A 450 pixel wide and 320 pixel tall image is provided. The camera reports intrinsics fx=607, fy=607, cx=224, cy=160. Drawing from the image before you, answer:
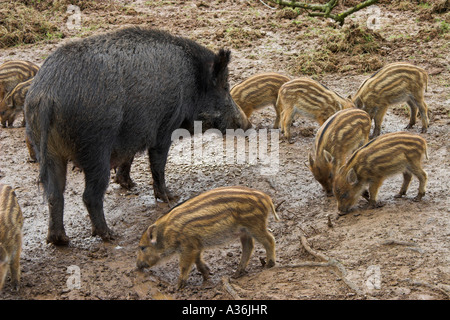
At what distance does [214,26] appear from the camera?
10695 millimetres

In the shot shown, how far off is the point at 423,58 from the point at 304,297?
5.81 m

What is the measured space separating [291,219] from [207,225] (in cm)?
136

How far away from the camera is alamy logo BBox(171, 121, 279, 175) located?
703 centimetres

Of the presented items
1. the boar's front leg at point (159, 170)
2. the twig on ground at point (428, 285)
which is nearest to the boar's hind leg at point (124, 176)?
the boar's front leg at point (159, 170)

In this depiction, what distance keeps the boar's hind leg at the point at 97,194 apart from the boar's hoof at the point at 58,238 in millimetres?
268

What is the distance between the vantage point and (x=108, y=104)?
5.18 meters

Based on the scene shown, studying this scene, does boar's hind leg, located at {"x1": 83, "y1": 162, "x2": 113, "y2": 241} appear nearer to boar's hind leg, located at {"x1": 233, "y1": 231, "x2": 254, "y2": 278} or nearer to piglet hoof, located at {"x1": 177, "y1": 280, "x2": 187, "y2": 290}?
piglet hoof, located at {"x1": 177, "y1": 280, "x2": 187, "y2": 290}

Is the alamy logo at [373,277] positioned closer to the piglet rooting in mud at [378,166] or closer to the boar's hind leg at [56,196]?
the piglet rooting in mud at [378,166]

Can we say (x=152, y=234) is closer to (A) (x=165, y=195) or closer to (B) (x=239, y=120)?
(A) (x=165, y=195)

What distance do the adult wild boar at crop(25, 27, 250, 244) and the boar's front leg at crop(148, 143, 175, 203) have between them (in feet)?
0.03

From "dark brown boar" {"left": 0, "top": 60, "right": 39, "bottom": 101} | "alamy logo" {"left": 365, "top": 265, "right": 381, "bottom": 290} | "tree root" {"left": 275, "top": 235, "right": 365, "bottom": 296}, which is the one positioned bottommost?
"tree root" {"left": 275, "top": 235, "right": 365, "bottom": 296}

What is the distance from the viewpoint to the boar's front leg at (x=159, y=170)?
6078 mm

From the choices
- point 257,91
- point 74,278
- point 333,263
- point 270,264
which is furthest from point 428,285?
point 257,91

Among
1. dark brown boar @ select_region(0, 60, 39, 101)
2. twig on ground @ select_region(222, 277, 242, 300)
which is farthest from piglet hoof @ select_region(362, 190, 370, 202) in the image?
dark brown boar @ select_region(0, 60, 39, 101)
